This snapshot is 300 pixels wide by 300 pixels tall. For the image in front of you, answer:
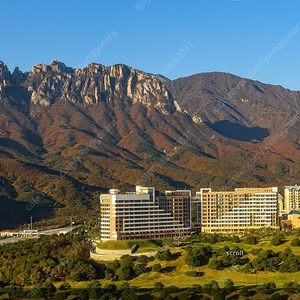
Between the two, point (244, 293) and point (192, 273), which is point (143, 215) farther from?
point (244, 293)

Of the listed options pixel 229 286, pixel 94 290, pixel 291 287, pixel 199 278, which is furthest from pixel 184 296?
pixel 291 287

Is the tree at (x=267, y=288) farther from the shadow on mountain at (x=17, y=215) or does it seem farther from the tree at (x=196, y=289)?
the shadow on mountain at (x=17, y=215)

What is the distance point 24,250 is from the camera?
351 feet

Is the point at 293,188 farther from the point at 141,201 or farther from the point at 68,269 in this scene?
the point at 68,269

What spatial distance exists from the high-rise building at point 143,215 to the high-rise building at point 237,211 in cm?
497

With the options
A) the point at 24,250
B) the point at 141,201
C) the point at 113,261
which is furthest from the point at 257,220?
the point at 24,250

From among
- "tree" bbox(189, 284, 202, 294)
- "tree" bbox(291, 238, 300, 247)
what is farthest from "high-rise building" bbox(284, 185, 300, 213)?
"tree" bbox(189, 284, 202, 294)

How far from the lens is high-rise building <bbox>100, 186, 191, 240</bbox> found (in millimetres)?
113062

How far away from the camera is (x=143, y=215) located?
11556 centimetres

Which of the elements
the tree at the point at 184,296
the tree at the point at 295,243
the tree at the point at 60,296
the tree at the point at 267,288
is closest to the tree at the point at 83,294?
the tree at the point at 60,296

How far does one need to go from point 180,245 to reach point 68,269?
20823 millimetres

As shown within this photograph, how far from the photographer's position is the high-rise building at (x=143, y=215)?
113 m

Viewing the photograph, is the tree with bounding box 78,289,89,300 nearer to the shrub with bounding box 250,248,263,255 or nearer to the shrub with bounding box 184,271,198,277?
the shrub with bounding box 184,271,198,277

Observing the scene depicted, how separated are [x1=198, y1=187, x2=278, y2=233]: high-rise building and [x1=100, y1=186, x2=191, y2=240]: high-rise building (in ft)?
16.3
